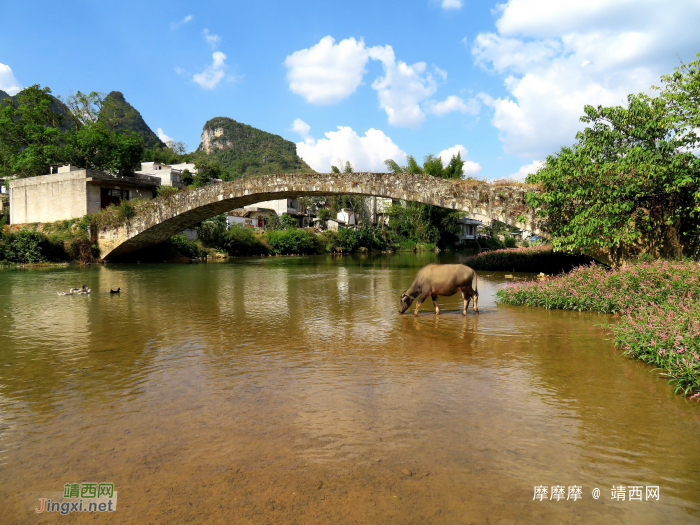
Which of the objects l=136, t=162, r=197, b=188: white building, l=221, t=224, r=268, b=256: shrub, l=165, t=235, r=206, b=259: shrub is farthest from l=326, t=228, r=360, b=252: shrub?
l=165, t=235, r=206, b=259: shrub

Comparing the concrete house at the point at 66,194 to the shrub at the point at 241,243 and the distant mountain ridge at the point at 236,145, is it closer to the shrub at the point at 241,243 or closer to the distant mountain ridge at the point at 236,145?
the shrub at the point at 241,243

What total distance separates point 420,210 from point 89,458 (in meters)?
61.9

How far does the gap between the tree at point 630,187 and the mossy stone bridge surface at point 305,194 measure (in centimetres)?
275

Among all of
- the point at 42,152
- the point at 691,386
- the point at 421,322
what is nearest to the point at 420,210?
the point at 42,152

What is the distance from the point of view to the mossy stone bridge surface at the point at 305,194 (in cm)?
1895

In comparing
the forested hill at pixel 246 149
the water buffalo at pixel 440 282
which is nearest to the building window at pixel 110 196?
the water buffalo at pixel 440 282

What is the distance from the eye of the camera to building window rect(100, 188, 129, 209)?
113 feet

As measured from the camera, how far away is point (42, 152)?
4341cm

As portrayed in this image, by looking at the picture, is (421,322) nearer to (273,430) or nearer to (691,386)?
(691,386)

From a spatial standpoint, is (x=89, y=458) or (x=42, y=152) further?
(x=42, y=152)

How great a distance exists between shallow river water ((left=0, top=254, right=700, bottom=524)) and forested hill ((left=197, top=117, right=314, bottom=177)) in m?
93.6

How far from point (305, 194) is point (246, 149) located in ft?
349

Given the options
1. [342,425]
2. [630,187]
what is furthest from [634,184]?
[342,425]

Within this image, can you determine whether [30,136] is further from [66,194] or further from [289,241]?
[289,241]
